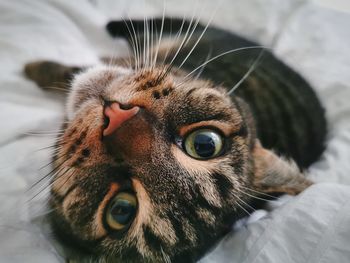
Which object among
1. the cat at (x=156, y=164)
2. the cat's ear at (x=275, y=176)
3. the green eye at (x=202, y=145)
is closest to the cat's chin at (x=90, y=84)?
the cat at (x=156, y=164)

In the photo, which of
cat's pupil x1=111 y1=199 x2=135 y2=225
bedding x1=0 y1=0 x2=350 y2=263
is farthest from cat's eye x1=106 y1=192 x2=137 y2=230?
bedding x1=0 y1=0 x2=350 y2=263

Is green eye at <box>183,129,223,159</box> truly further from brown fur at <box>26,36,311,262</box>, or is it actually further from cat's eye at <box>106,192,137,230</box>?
cat's eye at <box>106,192,137,230</box>

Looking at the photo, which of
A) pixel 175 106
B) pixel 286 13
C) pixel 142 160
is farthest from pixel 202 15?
pixel 142 160

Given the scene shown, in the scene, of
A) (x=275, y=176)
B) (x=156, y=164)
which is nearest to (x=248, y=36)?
(x=275, y=176)

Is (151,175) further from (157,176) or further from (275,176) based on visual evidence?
(275,176)

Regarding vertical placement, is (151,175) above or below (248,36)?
below

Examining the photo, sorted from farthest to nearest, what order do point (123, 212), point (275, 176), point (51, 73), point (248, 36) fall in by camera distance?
point (248, 36)
point (51, 73)
point (275, 176)
point (123, 212)

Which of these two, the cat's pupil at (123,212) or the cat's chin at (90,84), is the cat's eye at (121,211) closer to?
the cat's pupil at (123,212)
